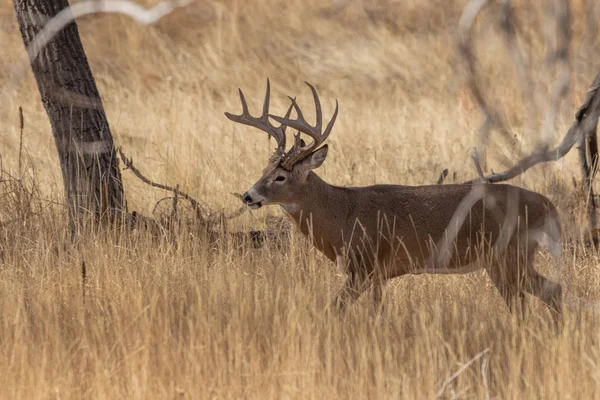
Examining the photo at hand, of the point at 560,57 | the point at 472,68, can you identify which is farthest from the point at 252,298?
the point at 472,68

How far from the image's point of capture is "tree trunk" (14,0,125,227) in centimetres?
755

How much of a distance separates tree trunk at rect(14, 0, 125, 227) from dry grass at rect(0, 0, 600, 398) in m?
0.33

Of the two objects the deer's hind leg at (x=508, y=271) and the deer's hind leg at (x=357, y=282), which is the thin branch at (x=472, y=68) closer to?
the deer's hind leg at (x=357, y=282)

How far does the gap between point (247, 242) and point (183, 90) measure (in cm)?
728

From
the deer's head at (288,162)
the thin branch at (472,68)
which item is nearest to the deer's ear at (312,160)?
the deer's head at (288,162)

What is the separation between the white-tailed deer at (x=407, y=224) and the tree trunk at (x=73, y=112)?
3.98 ft

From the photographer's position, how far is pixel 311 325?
5.30 m

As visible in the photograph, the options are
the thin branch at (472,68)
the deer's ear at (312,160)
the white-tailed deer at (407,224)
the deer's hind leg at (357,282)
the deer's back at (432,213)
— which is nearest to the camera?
the thin branch at (472,68)

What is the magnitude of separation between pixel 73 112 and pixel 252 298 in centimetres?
246

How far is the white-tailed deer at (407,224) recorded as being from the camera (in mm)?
6555

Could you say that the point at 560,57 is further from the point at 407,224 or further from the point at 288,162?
the point at 288,162

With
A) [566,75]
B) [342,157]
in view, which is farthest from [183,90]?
[566,75]

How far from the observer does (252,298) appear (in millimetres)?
6008

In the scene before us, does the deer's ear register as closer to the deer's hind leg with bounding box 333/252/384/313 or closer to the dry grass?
the dry grass
